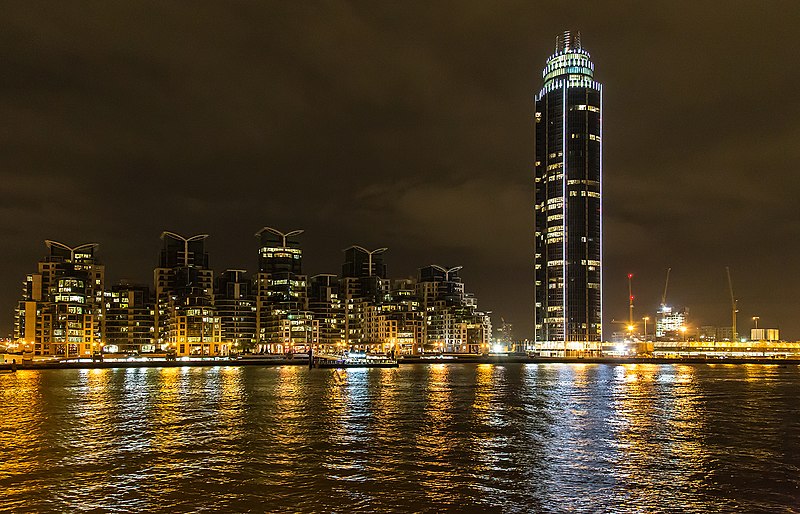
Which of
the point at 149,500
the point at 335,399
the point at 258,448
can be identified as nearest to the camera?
the point at 149,500

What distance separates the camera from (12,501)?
110ft

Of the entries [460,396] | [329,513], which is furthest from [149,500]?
[460,396]

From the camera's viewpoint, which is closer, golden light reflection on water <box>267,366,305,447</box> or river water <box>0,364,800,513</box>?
river water <box>0,364,800,513</box>

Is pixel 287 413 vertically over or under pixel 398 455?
under

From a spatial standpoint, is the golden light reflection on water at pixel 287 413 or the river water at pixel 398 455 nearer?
the river water at pixel 398 455

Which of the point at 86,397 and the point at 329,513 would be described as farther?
the point at 86,397

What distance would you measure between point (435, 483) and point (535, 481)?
514 centimetres

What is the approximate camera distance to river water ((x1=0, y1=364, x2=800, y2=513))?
3425 cm

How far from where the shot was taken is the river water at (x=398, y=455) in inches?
1348

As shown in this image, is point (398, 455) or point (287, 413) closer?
point (398, 455)

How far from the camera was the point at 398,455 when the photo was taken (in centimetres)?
4575

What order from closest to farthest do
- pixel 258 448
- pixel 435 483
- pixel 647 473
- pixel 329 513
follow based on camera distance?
pixel 329 513 → pixel 435 483 → pixel 647 473 → pixel 258 448

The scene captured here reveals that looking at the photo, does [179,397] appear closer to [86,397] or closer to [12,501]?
[86,397]

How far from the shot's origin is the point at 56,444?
1962 inches
